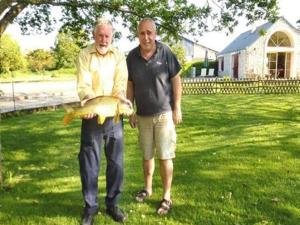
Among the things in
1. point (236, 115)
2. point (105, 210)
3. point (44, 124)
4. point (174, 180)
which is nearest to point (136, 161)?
point (174, 180)

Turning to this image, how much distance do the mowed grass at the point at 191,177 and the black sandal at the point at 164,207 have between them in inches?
3.2

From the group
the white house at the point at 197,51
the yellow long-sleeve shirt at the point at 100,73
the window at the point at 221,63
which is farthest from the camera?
the white house at the point at 197,51

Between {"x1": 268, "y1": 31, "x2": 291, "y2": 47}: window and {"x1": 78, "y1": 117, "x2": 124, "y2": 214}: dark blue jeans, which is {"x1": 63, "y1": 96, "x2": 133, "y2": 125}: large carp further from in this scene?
{"x1": 268, "y1": 31, "x2": 291, "y2": 47}: window

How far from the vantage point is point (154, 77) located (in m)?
4.98

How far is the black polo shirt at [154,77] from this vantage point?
4973 mm

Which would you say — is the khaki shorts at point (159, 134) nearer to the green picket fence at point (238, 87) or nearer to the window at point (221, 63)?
the green picket fence at point (238, 87)

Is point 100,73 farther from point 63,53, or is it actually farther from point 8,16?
point 63,53

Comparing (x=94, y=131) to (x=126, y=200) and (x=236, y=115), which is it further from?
(x=236, y=115)

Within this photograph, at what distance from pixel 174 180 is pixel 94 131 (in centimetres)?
231

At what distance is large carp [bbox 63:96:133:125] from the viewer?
168 inches

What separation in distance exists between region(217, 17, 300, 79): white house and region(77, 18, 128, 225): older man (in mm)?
37234

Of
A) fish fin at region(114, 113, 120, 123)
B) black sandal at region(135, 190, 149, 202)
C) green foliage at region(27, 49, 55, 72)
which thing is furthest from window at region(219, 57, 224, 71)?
fish fin at region(114, 113, 120, 123)

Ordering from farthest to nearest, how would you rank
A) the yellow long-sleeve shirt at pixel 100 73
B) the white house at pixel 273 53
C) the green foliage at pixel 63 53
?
1. the green foliage at pixel 63 53
2. the white house at pixel 273 53
3. the yellow long-sleeve shirt at pixel 100 73

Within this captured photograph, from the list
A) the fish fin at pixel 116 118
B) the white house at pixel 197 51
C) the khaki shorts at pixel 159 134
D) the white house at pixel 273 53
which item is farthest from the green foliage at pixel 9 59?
the fish fin at pixel 116 118
